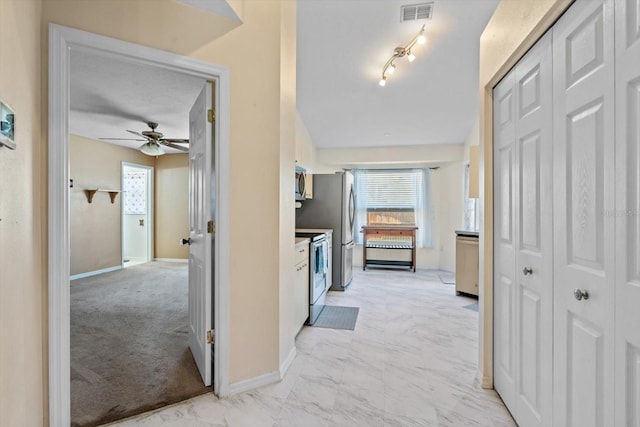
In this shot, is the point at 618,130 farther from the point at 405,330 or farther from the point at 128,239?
the point at 128,239

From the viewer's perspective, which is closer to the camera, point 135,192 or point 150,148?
point 150,148

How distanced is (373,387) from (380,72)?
11.1ft

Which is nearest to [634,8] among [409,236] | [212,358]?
[212,358]

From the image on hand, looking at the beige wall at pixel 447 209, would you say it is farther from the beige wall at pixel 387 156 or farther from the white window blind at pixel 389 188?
the white window blind at pixel 389 188

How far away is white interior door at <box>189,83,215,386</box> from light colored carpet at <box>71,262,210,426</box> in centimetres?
22

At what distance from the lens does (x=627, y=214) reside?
934mm

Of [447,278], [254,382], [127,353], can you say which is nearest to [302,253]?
[254,382]

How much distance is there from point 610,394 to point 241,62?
229cm

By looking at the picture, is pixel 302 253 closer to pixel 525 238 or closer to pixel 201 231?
pixel 201 231

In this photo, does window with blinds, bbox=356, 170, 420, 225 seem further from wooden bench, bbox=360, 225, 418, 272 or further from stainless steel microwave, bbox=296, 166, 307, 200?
stainless steel microwave, bbox=296, 166, 307, 200

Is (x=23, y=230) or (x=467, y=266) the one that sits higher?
(x=23, y=230)

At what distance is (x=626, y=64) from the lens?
929 millimetres

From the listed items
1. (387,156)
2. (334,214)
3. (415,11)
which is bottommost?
(334,214)

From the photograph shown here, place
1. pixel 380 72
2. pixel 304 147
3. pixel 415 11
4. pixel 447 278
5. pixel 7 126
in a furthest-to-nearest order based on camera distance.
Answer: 1. pixel 304 147
2. pixel 447 278
3. pixel 380 72
4. pixel 415 11
5. pixel 7 126
